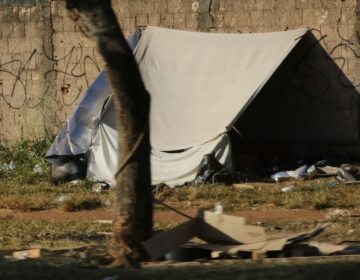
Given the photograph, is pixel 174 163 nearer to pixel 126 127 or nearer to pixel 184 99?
pixel 184 99

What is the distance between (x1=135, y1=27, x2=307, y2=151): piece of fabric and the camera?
40.0ft

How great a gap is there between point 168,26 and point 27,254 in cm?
759

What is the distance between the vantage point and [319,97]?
13.6 metres

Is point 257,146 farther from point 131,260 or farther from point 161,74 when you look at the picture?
point 131,260

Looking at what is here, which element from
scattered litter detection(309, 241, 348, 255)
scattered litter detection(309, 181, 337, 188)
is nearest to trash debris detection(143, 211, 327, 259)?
scattered litter detection(309, 241, 348, 255)

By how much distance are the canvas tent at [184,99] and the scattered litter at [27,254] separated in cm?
467

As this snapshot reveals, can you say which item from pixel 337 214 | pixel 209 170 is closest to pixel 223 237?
pixel 337 214

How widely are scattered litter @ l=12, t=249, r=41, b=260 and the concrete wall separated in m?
6.92

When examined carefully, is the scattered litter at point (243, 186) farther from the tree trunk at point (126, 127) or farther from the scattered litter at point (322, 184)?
the tree trunk at point (126, 127)

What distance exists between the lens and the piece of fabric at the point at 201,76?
12.2 metres

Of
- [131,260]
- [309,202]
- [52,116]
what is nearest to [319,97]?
[309,202]

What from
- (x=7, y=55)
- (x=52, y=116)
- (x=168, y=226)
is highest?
(x=7, y=55)

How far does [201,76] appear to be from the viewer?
42.0 ft

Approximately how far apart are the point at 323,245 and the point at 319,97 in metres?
6.74
